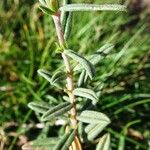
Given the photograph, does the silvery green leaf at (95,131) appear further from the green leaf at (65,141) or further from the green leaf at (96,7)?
the green leaf at (96,7)

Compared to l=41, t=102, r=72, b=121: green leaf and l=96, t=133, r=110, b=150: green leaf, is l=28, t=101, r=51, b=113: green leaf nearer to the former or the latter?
l=41, t=102, r=72, b=121: green leaf

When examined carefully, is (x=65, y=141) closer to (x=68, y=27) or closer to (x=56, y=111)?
(x=56, y=111)

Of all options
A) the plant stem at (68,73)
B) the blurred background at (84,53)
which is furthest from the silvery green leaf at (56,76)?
the blurred background at (84,53)

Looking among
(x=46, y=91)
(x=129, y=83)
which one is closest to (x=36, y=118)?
(x=46, y=91)

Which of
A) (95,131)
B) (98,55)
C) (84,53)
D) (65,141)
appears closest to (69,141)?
(65,141)

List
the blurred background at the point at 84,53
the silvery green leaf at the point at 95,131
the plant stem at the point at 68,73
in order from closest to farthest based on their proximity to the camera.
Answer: the plant stem at the point at 68,73
the silvery green leaf at the point at 95,131
the blurred background at the point at 84,53

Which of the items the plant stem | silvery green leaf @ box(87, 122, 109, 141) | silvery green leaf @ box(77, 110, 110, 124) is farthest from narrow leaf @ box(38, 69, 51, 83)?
silvery green leaf @ box(87, 122, 109, 141)

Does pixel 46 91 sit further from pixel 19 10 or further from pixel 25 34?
pixel 19 10
